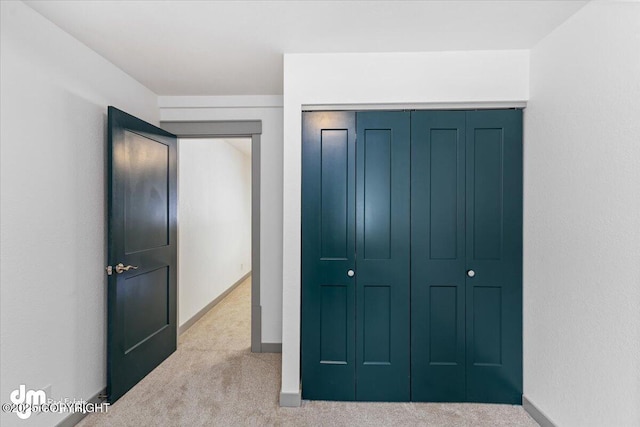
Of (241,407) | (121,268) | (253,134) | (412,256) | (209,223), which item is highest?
(253,134)

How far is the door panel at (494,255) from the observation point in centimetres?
240

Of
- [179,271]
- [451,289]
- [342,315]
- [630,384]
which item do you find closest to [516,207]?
[451,289]

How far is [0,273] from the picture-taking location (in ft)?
5.61

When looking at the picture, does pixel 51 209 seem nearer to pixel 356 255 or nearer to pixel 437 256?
pixel 356 255

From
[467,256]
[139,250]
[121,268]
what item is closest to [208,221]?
[139,250]

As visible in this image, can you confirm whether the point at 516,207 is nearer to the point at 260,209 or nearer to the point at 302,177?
the point at 302,177

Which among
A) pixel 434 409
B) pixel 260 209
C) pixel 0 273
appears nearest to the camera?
A: pixel 0 273

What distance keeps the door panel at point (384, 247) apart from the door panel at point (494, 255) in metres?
0.45

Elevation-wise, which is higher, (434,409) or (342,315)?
(342,315)

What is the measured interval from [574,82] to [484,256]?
1.18 metres

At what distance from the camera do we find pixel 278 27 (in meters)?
2.07

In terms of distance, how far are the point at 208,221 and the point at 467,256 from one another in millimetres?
3524

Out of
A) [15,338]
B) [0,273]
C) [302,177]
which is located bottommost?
[15,338]

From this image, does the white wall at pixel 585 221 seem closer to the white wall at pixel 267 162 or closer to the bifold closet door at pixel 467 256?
the bifold closet door at pixel 467 256
